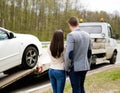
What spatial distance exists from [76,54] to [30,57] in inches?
146

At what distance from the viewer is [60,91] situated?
5.79 meters

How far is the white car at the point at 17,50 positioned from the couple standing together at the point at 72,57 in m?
2.52

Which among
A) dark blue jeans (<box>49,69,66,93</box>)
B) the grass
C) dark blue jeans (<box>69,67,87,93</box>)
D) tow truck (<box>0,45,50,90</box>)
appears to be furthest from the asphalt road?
dark blue jeans (<box>69,67,87,93</box>)

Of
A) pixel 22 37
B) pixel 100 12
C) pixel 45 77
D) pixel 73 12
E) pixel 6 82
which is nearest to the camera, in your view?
pixel 6 82

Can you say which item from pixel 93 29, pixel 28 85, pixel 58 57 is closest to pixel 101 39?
pixel 93 29

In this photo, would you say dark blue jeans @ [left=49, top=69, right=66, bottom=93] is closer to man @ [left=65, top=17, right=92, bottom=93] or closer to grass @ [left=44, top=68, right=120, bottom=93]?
man @ [left=65, top=17, right=92, bottom=93]

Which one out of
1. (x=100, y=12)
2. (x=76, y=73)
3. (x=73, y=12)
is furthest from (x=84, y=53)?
(x=100, y=12)

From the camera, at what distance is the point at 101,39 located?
42.4 ft

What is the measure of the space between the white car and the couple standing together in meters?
2.52

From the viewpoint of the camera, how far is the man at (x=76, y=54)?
541cm

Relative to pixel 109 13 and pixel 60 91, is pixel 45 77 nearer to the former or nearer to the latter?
pixel 60 91

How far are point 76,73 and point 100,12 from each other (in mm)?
63082

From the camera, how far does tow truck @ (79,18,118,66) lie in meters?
12.6

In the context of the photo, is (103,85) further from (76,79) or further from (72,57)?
(72,57)
